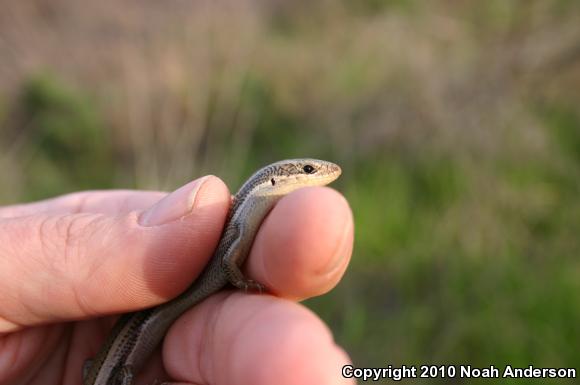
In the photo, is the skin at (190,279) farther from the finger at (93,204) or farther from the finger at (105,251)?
the finger at (93,204)

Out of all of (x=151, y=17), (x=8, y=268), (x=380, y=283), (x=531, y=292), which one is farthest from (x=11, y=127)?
(x=531, y=292)

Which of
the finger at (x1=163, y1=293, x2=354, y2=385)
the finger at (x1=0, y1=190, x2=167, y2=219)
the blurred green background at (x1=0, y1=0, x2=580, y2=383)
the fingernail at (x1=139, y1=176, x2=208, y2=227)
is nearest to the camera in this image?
the finger at (x1=163, y1=293, x2=354, y2=385)

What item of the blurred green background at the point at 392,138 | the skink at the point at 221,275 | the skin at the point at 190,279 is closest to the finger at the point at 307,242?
the skin at the point at 190,279

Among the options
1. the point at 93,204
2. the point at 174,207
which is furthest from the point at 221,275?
the point at 93,204

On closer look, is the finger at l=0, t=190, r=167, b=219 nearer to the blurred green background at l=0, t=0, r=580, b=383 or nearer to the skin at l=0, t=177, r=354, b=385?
the skin at l=0, t=177, r=354, b=385

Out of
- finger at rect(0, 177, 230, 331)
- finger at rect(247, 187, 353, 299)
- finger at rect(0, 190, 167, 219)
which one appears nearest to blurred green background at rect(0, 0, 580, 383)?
finger at rect(0, 190, 167, 219)

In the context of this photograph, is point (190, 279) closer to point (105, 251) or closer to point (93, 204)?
point (105, 251)
